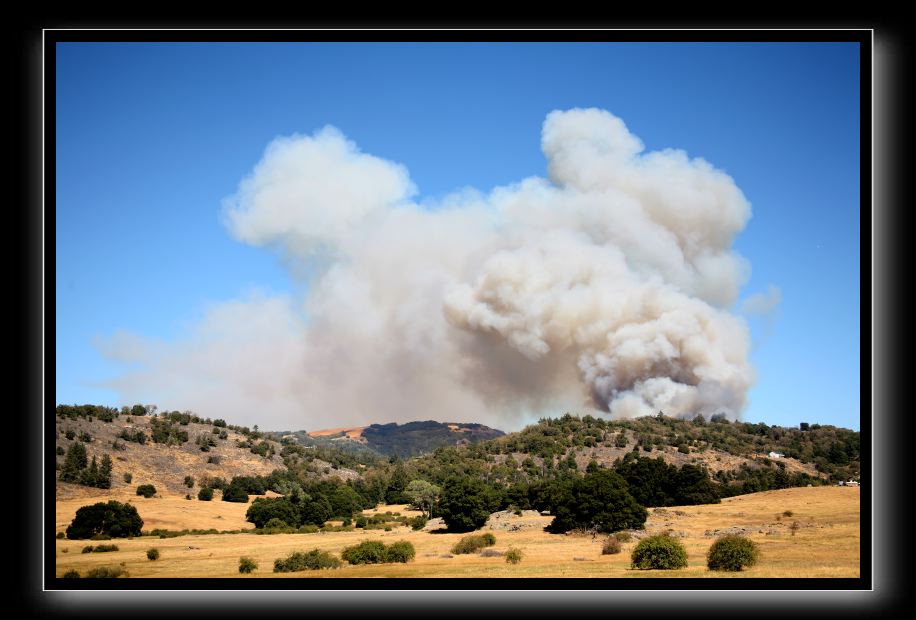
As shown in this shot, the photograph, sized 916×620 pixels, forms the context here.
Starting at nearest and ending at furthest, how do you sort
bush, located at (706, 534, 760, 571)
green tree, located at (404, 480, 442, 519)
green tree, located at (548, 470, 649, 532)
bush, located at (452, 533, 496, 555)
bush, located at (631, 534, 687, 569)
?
1. bush, located at (706, 534, 760, 571)
2. bush, located at (631, 534, 687, 569)
3. bush, located at (452, 533, 496, 555)
4. green tree, located at (548, 470, 649, 532)
5. green tree, located at (404, 480, 442, 519)

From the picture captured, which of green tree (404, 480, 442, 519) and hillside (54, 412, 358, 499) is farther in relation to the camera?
hillside (54, 412, 358, 499)

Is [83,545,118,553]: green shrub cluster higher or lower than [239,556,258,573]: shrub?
lower

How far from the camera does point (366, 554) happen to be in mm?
18703

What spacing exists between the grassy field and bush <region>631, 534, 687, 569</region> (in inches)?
12.1

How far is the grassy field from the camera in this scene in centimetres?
1627

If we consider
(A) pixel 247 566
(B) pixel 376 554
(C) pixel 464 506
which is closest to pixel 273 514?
(C) pixel 464 506

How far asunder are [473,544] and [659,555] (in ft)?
20.9

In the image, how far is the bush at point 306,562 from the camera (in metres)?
17.2

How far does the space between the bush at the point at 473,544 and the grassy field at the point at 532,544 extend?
1.31 ft

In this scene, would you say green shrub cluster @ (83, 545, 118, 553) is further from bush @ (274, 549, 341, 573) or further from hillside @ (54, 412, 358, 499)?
hillside @ (54, 412, 358, 499)

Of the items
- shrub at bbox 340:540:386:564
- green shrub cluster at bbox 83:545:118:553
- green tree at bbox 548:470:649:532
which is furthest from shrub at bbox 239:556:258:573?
green tree at bbox 548:470:649:532
